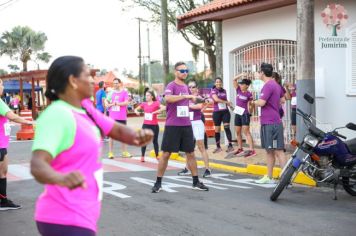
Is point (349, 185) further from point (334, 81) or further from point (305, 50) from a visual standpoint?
point (334, 81)

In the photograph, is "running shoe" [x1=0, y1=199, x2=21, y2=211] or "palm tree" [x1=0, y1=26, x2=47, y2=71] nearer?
"running shoe" [x1=0, y1=199, x2=21, y2=211]

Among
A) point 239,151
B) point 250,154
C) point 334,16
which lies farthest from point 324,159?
point 239,151

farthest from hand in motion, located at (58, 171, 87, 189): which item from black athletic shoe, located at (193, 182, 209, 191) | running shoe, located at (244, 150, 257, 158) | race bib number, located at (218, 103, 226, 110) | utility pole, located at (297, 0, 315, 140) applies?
race bib number, located at (218, 103, 226, 110)

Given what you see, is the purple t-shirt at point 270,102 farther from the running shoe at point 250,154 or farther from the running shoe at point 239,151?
the running shoe at point 239,151

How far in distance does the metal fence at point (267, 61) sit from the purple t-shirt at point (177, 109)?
17.2ft

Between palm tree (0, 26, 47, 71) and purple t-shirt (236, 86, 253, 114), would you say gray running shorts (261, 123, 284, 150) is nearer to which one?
purple t-shirt (236, 86, 253, 114)

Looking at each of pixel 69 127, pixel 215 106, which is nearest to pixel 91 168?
pixel 69 127

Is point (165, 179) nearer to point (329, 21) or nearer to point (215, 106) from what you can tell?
point (215, 106)

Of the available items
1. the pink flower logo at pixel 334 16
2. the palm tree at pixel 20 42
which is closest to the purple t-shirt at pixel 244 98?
the pink flower logo at pixel 334 16

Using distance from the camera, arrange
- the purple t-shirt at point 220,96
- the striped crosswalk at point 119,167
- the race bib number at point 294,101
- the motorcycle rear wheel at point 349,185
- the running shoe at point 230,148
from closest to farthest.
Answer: the motorcycle rear wheel at point 349,185 → the striped crosswalk at point 119,167 → the purple t-shirt at point 220,96 → the race bib number at point 294,101 → the running shoe at point 230,148

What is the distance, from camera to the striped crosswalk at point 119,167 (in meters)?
10.7

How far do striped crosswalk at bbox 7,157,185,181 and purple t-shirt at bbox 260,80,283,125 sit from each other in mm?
3324

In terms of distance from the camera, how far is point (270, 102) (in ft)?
28.7

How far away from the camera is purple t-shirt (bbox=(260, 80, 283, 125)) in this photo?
865 cm
